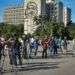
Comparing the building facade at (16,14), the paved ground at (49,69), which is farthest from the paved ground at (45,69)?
the building facade at (16,14)

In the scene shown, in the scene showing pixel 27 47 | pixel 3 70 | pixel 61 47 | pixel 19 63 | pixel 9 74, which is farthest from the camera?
pixel 61 47

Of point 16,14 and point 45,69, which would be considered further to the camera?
point 16,14

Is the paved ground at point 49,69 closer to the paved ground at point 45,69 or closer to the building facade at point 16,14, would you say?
the paved ground at point 45,69

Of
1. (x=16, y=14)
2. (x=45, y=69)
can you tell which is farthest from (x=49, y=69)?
(x=16, y=14)

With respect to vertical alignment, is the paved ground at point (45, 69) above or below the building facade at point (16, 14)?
below

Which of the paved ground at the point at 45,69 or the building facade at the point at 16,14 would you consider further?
the building facade at the point at 16,14

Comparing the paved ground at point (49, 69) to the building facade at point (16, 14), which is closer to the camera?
the paved ground at point (49, 69)

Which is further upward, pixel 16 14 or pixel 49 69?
pixel 16 14

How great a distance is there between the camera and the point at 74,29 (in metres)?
113

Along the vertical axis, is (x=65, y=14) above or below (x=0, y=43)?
above

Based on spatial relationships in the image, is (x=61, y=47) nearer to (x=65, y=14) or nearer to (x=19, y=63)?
(x=19, y=63)

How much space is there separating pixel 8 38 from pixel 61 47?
21.3 m

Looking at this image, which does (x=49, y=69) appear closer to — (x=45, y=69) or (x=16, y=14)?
(x=45, y=69)

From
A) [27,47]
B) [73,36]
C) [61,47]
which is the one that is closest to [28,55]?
[27,47]
